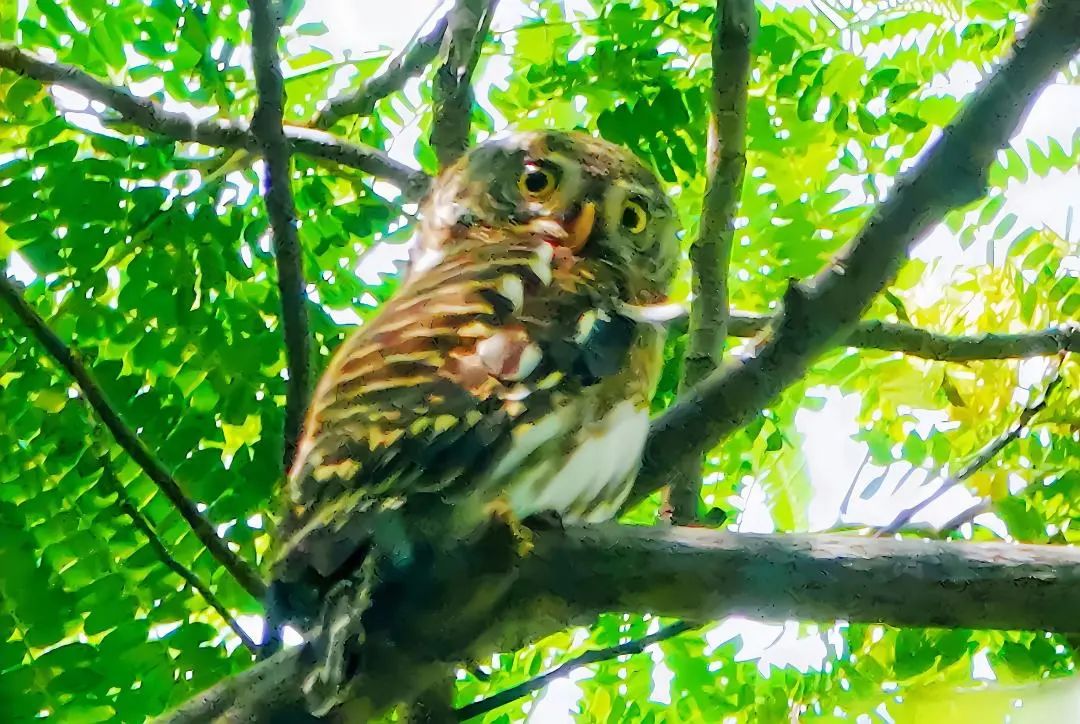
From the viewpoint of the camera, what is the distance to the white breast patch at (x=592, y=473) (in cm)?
75

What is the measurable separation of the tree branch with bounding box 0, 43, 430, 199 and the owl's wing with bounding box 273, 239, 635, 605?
0.98 ft

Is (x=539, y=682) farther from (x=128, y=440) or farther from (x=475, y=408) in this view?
(x=128, y=440)

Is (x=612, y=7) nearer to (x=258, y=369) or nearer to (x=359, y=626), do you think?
(x=258, y=369)

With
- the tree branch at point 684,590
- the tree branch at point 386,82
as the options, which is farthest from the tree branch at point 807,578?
the tree branch at point 386,82

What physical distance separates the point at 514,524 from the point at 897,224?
1.08 ft

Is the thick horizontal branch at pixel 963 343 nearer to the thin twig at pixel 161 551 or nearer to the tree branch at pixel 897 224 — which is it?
the tree branch at pixel 897 224

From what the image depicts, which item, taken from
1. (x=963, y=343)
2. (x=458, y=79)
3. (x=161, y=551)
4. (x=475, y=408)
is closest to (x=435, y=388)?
(x=475, y=408)

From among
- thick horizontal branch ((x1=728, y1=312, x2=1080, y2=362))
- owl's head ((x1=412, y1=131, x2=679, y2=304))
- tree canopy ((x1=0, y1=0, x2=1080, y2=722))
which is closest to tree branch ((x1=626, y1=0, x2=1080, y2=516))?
tree canopy ((x1=0, y1=0, x2=1080, y2=722))

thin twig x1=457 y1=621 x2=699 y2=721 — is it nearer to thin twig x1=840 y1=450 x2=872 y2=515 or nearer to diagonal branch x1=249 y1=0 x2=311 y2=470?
diagonal branch x1=249 y1=0 x2=311 y2=470

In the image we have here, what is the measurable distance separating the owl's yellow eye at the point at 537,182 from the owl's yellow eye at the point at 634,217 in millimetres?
80

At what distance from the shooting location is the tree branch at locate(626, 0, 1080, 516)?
641 millimetres

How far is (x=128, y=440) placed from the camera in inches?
36.3

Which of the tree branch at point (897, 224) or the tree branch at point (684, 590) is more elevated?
the tree branch at point (897, 224)

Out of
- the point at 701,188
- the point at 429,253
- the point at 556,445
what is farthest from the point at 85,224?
the point at 701,188
